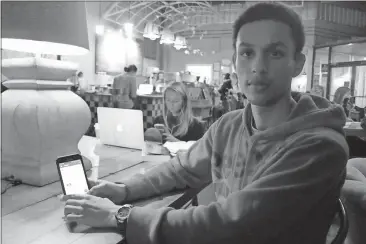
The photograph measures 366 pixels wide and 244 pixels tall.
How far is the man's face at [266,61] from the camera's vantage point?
895mm

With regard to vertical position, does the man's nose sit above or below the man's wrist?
above

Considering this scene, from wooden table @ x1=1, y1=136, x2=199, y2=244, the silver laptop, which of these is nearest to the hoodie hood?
wooden table @ x1=1, y1=136, x2=199, y2=244

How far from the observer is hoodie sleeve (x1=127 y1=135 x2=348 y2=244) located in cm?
75

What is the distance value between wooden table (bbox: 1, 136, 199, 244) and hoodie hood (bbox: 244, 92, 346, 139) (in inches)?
16.5

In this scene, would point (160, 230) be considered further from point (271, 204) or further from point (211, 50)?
point (211, 50)

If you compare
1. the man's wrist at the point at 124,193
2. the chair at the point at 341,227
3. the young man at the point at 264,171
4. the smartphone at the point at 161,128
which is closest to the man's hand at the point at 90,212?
the young man at the point at 264,171

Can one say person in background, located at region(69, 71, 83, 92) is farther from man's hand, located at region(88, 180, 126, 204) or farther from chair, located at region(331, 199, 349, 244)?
chair, located at region(331, 199, 349, 244)

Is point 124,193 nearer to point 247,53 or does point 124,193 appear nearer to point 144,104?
point 247,53

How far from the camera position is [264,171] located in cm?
83

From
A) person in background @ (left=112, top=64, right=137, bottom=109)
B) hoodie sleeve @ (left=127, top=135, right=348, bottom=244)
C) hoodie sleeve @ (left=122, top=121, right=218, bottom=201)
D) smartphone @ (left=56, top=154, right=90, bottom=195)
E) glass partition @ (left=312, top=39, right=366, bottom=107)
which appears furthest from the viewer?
glass partition @ (left=312, top=39, right=366, bottom=107)

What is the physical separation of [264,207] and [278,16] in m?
0.55

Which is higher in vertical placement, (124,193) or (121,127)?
(121,127)

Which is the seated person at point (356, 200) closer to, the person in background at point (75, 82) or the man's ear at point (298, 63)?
the man's ear at point (298, 63)

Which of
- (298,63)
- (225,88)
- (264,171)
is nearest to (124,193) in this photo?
(264,171)
